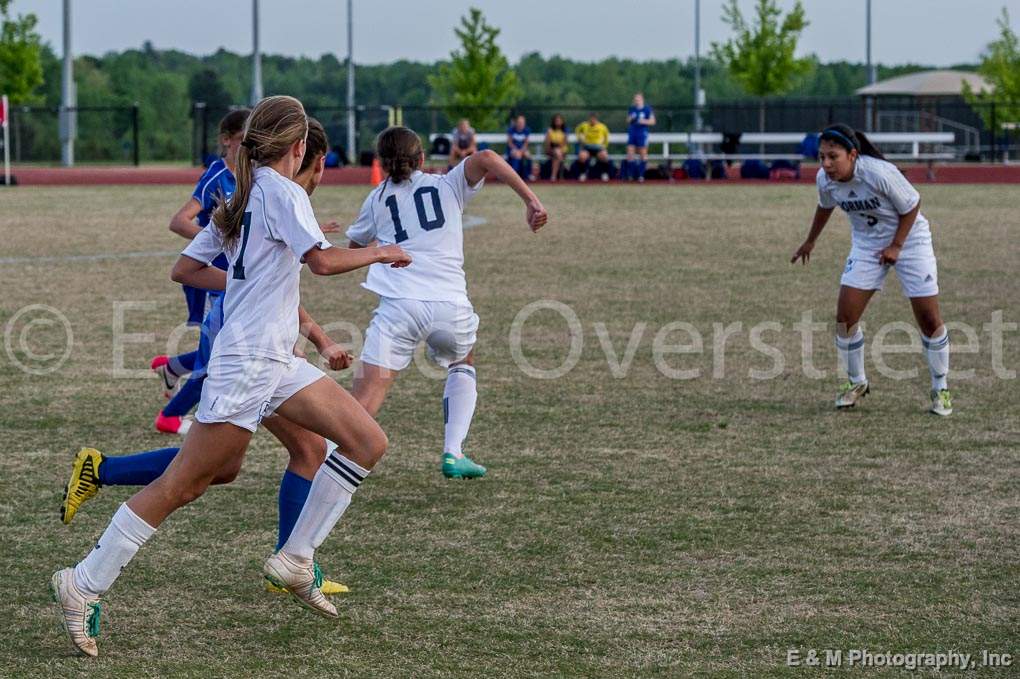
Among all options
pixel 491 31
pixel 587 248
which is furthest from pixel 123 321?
pixel 491 31

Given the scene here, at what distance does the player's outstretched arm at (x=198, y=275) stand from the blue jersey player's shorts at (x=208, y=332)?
491 millimetres

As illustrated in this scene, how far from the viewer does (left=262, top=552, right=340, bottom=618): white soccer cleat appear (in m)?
5.19

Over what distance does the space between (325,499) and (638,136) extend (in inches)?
1282

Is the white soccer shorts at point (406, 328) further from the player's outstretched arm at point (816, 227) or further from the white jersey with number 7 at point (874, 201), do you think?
the player's outstretched arm at point (816, 227)

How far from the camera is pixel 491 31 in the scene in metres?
56.6

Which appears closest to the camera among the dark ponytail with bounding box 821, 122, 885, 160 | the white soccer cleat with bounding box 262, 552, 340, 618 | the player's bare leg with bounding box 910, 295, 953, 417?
the white soccer cleat with bounding box 262, 552, 340, 618

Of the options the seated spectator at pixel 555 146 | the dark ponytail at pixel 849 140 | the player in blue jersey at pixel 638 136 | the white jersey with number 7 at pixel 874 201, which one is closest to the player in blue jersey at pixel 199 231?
the dark ponytail at pixel 849 140

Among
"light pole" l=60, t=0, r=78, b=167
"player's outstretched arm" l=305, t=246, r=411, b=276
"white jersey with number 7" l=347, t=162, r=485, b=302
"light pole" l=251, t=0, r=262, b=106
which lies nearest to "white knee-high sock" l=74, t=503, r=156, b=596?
"player's outstretched arm" l=305, t=246, r=411, b=276

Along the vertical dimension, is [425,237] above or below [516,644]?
above

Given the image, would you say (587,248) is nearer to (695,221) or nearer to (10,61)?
(695,221)

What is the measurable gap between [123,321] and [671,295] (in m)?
5.52

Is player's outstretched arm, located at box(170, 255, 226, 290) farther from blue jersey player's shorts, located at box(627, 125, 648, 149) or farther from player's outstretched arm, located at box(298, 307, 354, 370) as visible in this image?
blue jersey player's shorts, located at box(627, 125, 648, 149)

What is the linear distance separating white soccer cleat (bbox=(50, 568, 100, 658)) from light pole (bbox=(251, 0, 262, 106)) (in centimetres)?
4662

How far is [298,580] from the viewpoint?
520 cm
